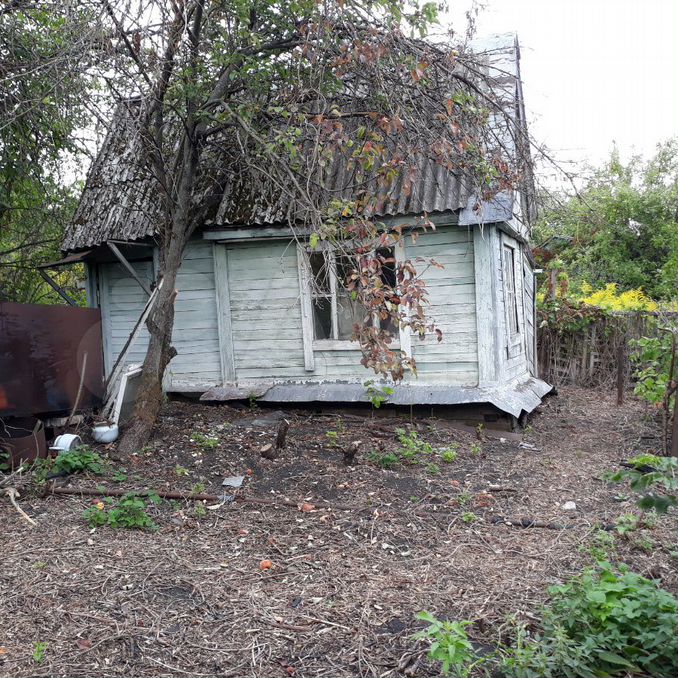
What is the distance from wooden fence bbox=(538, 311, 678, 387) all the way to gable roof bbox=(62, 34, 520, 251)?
551 cm

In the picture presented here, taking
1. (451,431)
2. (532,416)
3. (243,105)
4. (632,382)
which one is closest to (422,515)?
(451,431)

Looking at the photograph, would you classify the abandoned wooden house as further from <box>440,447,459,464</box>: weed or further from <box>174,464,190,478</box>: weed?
<box>174,464,190,478</box>: weed

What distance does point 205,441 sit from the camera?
716 centimetres

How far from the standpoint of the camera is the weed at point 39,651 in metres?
3.21

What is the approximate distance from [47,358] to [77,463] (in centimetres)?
171

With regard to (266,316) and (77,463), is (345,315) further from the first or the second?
(77,463)

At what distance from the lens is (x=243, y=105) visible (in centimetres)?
630

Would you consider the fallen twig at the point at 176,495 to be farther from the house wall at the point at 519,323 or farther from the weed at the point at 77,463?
the house wall at the point at 519,323

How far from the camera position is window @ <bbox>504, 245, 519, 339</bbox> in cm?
923

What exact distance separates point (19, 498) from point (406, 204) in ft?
18.1

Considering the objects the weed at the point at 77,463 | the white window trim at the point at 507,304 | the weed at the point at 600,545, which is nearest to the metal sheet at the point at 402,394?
the white window trim at the point at 507,304

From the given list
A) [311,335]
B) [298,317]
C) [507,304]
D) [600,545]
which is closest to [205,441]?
[311,335]

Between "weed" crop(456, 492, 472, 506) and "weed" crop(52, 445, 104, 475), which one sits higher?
"weed" crop(52, 445, 104, 475)

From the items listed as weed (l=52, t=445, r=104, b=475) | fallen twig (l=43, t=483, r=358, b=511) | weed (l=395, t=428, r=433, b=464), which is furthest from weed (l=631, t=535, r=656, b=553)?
weed (l=52, t=445, r=104, b=475)
